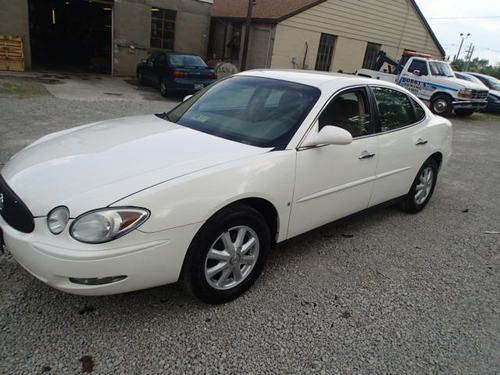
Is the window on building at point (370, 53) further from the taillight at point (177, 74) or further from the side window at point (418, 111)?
the side window at point (418, 111)

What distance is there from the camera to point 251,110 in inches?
134

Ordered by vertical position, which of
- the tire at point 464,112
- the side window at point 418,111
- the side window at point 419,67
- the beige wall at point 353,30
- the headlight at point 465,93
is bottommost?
the tire at point 464,112

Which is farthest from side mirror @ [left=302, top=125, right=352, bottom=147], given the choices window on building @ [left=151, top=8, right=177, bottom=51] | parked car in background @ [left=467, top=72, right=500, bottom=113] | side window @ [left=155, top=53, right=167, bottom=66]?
parked car in background @ [left=467, top=72, right=500, bottom=113]

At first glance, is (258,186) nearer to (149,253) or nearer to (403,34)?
(149,253)

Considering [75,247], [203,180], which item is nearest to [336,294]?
[203,180]

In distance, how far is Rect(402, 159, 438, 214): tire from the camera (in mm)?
4621

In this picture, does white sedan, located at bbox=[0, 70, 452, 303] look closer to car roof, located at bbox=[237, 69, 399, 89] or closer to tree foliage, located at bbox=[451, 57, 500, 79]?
car roof, located at bbox=[237, 69, 399, 89]

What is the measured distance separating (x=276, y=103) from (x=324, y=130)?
0.56 m

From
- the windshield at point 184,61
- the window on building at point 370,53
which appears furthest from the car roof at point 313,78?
the window on building at point 370,53

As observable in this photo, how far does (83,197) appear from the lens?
2232mm

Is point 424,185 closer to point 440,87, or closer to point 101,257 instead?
point 101,257

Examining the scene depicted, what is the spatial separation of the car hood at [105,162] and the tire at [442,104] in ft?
44.2

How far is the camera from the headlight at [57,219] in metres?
2.18

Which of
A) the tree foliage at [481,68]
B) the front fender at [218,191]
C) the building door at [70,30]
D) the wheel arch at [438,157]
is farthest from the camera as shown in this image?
the tree foliage at [481,68]
